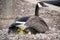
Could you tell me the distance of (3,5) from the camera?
5621mm

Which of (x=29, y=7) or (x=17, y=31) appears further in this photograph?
(x=29, y=7)

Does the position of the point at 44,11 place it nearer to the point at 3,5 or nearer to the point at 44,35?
the point at 3,5

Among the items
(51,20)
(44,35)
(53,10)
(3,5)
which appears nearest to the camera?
(44,35)

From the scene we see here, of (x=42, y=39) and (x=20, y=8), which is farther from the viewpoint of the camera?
(x=20, y=8)

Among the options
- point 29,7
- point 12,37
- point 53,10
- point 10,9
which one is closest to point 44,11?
point 53,10

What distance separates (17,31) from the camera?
4.98 metres

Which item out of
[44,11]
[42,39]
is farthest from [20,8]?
[42,39]

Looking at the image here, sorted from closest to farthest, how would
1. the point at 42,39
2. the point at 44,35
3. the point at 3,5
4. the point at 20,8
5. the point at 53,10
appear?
the point at 42,39 < the point at 44,35 < the point at 3,5 < the point at 53,10 < the point at 20,8

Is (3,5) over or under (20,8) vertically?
over

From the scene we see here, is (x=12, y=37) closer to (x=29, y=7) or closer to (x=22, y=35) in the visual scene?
(x=22, y=35)

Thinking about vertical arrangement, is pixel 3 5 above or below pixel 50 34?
above

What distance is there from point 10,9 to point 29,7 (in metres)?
3.51

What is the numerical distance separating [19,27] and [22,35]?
1.15 feet

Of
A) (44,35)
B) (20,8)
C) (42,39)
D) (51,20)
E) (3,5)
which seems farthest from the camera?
(20,8)
